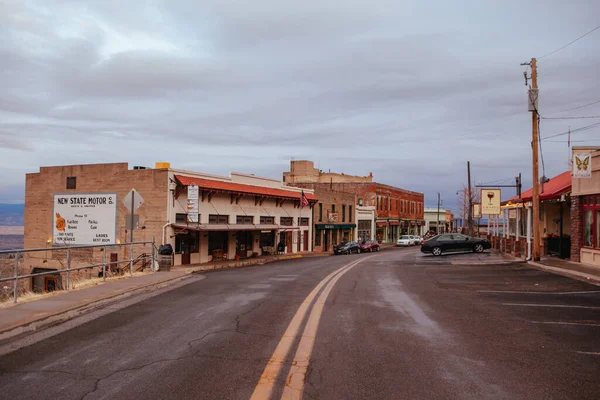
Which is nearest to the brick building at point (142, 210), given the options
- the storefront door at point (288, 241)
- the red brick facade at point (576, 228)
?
the storefront door at point (288, 241)

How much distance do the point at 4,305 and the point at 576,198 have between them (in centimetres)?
2220

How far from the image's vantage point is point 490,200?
114ft

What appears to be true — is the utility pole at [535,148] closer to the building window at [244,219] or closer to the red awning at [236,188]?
the red awning at [236,188]

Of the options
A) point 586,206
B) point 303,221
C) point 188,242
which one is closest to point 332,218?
point 303,221

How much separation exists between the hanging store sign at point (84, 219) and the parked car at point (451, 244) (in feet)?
68.9

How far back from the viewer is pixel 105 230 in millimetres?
32438

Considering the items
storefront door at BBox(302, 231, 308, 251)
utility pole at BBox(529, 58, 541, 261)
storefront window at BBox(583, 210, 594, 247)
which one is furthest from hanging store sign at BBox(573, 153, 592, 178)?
storefront door at BBox(302, 231, 308, 251)

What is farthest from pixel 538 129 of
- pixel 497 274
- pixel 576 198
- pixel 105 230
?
pixel 105 230

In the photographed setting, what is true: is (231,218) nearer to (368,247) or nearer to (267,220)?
(267,220)

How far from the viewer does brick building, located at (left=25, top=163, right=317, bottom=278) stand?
99.9 feet

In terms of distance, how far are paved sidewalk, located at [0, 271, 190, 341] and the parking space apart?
8714 mm

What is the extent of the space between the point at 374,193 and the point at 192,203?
44.8 meters

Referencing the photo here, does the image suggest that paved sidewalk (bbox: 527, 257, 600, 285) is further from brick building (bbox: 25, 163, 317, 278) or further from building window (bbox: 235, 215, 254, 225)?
building window (bbox: 235, 215, 254, 225)

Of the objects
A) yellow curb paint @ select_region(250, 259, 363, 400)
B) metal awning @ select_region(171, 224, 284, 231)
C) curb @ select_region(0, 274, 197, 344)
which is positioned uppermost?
metal awning @ select_region(171, 224, 284, 231)
